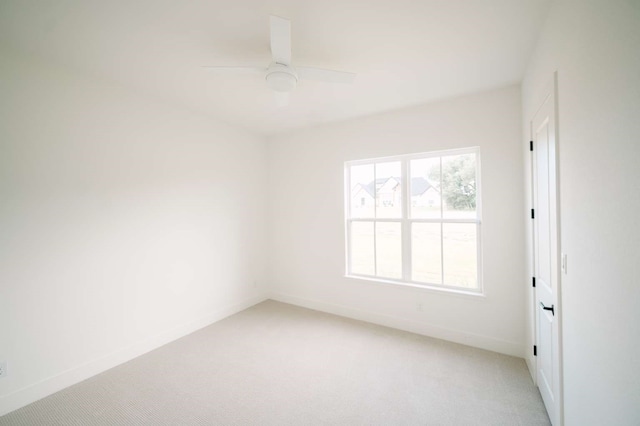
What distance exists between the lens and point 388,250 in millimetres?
3473

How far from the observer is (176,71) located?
93.4 inches

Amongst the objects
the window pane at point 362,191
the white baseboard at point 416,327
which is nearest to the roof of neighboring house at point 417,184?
the window pane at point 362,191

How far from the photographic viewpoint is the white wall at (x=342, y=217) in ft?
8.70

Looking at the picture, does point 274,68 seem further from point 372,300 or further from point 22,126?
point 372,300

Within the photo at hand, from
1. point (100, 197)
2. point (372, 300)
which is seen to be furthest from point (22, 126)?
point (372, 300)

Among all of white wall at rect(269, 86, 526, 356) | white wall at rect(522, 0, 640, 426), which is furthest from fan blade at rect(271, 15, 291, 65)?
white wall at rect(269, 86, 526, 356)

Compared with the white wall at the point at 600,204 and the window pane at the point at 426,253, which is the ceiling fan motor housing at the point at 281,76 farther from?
the window pane at the point at 426,253

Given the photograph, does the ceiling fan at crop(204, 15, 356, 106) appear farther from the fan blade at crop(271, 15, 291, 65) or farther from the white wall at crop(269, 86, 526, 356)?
the white wall at crop(269, 86, 526, 356)

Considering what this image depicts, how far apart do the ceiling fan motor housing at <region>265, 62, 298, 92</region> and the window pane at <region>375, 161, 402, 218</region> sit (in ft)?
6.25

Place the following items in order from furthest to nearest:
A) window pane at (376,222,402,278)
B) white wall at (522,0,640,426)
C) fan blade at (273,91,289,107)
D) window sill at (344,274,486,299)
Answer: window pane at (376,222,402,278), window sill at (344,274,486,299), fan blade at (273,91,289,107), white wall at (522,0,640,426)

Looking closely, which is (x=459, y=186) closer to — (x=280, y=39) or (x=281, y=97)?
(x=281, y=97)

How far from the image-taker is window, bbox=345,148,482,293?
296 cm

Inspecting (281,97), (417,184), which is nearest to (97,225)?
(281,97)

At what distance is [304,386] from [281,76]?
255 cm
